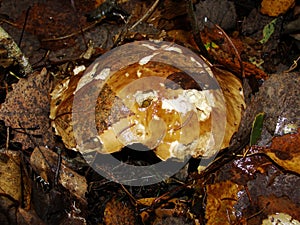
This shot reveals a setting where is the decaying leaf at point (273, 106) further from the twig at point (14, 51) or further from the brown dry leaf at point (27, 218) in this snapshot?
the twig at point (14, 51)

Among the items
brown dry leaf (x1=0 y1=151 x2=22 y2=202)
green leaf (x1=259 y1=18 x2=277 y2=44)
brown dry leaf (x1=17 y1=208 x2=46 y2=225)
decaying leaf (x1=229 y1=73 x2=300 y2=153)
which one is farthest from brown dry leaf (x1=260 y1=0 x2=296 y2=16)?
brown dry leaf (x1=17 y1=208 x2=46 y2=225)

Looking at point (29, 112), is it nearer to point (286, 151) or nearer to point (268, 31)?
point (286, 151)

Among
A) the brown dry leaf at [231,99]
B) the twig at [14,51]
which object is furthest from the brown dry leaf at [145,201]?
the twig at [14,51]


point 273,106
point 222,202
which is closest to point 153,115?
point 222,202

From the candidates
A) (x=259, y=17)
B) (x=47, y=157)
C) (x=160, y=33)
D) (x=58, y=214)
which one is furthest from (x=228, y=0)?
(x=58, y=214)

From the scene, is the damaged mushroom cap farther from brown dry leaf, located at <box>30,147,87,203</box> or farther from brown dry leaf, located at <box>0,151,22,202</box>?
brown dry leaf, located at <box>0,151,22,202</box>

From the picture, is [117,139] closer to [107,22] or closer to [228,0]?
[107,22]
